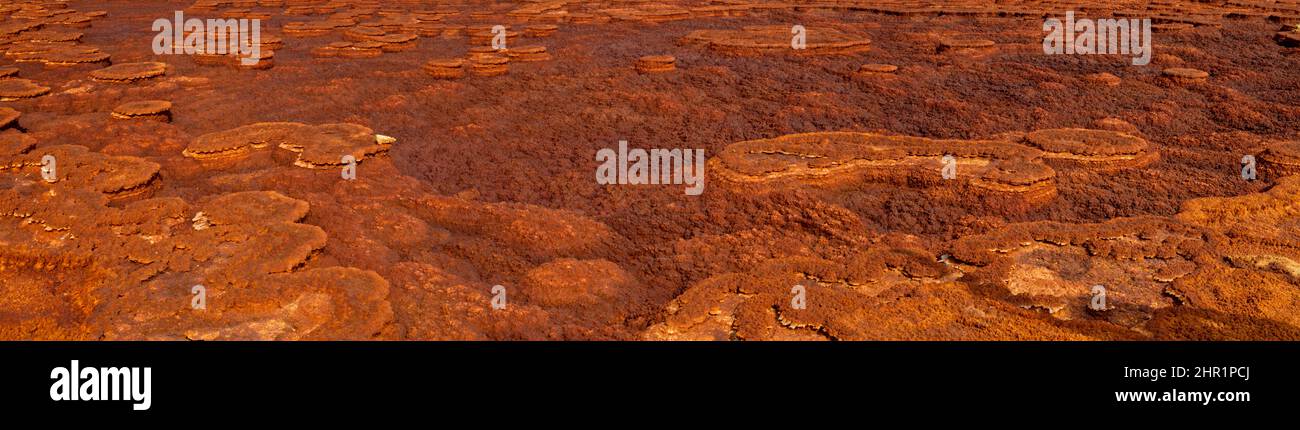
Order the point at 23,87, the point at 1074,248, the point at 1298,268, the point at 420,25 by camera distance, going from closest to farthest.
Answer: the point at 1298,268
the point at 1074,248
the point at 23,87
the point at 420,25

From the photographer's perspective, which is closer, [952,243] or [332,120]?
[952,243]

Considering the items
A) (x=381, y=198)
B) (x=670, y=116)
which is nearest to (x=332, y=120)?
(x=381, y=198)

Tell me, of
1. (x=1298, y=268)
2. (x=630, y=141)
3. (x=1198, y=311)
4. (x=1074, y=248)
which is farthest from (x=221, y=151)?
(x=1298, y=268)

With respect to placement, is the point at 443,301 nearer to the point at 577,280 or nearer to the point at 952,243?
the point at 577,280

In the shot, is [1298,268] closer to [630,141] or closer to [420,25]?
[630,141]

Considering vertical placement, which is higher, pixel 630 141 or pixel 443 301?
pixel 630 141

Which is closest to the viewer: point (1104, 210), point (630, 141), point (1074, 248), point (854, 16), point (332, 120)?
point (1074, 248)

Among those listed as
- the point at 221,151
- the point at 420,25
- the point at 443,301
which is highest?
the point at 420,25
